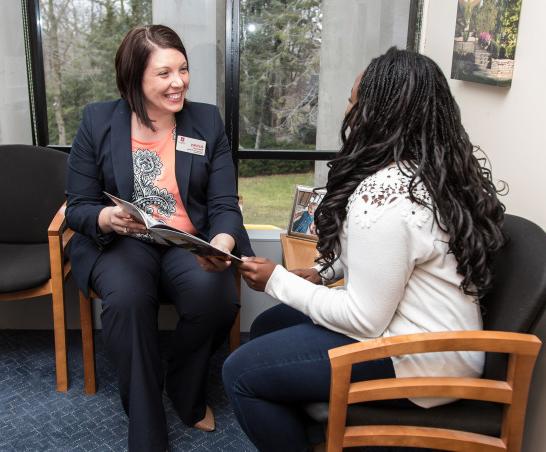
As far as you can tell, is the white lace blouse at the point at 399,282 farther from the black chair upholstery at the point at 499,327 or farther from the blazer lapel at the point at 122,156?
the blazer lapel at the point at 122,156

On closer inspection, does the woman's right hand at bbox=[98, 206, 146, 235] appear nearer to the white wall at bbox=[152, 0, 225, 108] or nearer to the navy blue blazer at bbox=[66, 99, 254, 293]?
the navy blue blazer at bbox=[66, 99, 254, 293]

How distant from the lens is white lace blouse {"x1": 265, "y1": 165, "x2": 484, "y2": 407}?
122cm

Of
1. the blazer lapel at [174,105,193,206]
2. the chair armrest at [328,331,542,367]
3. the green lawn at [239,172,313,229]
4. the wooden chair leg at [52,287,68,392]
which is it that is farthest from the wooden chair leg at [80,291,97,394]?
the chair armrest at [328,331,542,367]

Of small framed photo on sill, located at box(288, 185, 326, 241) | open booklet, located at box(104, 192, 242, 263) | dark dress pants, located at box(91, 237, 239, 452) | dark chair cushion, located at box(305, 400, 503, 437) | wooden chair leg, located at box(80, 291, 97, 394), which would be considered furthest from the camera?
small framed photo on sill, located at box(288, 185, 326, 241)

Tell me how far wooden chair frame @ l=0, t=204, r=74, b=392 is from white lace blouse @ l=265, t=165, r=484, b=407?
3.61 ft

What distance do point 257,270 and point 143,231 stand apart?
0.58 meters

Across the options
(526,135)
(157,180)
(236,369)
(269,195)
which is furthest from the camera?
(269,195)

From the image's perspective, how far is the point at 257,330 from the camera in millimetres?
1717

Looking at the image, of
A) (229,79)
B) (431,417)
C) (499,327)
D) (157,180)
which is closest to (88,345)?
(157,180)

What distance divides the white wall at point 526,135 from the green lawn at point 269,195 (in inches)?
39.4

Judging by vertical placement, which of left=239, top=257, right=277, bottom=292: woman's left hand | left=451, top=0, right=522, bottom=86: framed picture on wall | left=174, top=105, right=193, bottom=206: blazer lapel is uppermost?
left=451, top=0, right=522, bottom=86: framed picture on wall

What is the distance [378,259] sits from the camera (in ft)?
4.03

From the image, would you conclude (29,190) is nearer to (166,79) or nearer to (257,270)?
(166,79)

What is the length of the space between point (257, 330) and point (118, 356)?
0.46 m
